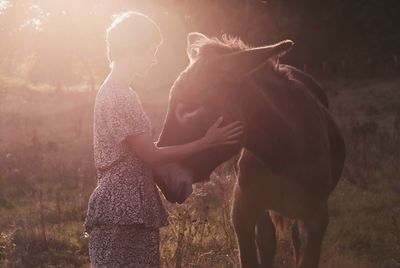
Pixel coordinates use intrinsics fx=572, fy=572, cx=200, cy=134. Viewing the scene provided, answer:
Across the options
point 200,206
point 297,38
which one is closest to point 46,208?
point 200,206

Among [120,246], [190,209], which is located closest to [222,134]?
[120,246]

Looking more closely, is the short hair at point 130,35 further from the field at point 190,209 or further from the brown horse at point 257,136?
the field at point 190,209

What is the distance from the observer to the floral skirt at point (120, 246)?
335cm

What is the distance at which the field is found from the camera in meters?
5.68

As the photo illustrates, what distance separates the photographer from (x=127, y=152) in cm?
332

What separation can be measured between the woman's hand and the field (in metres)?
1.55

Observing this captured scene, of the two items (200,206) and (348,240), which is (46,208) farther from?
(348,240)

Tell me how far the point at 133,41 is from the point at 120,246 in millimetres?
1192

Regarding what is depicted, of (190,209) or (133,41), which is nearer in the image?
(133,41)

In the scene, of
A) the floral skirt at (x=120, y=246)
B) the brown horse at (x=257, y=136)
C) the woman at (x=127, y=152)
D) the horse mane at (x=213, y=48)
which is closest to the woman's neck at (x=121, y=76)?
the woman at (x=127, y=152)

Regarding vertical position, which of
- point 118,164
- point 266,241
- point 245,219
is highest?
point 118,164

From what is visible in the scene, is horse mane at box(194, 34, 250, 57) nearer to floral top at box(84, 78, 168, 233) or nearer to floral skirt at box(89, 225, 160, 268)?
floral top at box(84, 78, 168, 233)

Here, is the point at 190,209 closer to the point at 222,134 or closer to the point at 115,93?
the point at 222,134

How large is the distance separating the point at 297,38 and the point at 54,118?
31.0ft
